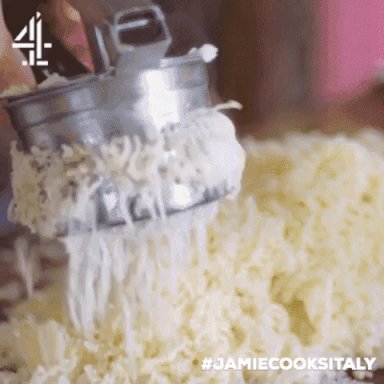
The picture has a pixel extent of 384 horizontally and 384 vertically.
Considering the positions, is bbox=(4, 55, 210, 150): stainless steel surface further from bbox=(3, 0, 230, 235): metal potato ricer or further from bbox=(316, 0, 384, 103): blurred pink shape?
bbox=(316, 0, 384, 103): blurred pink shape

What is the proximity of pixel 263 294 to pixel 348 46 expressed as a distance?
28 cm

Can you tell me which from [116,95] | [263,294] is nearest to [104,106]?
[116,95]

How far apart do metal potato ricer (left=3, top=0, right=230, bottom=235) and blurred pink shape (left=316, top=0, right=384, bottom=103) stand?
150 mm

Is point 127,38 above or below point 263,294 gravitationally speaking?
above

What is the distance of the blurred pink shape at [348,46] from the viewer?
2.12 feet

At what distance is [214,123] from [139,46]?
0.36 feet

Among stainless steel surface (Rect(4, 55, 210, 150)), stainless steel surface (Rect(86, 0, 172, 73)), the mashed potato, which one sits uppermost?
stainless steel surface (Rect(86, 0, 172, 73))

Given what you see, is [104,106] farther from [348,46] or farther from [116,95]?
[348,46]

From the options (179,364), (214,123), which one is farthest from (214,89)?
(179,364)

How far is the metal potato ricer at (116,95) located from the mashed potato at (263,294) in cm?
9

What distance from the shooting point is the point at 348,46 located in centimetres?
65

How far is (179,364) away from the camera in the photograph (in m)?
0.64

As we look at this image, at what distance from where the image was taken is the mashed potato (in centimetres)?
64

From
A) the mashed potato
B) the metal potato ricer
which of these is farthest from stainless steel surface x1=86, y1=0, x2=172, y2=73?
the mashed potato
